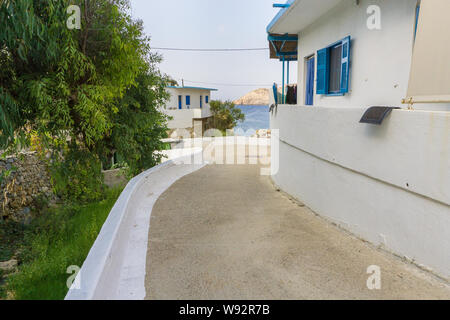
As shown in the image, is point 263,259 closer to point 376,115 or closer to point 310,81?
point 376,115

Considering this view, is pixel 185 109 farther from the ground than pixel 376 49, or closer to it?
closer to it

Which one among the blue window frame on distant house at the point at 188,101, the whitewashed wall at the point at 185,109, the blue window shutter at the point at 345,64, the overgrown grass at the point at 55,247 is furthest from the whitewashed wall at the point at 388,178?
the blue window frame on distant house at the point at 188,101

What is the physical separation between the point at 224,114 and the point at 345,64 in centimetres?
3479

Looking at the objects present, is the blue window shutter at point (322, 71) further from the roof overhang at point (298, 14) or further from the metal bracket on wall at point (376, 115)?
the metal bracket on wall at point (376, 115)

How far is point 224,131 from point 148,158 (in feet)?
91.4

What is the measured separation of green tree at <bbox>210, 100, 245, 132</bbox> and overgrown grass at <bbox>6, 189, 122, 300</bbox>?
26.6m

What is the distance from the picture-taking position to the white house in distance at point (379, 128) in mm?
3576

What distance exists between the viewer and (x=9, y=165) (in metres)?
13.9

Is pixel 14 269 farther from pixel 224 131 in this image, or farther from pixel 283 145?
pixel 224 131

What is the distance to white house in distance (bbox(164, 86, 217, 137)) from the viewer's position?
107 feet

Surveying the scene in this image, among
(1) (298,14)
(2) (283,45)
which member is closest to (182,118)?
(2) (283,45)

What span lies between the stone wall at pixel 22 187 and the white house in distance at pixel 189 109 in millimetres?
16312

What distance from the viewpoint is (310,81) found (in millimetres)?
10438
